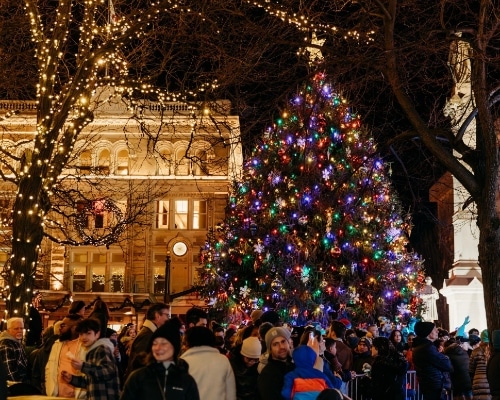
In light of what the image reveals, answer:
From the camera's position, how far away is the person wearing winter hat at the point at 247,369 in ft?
29.7

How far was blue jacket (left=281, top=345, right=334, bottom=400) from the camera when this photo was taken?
802cm

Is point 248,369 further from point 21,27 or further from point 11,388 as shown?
point 21,27

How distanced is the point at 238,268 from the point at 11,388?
67.9ft

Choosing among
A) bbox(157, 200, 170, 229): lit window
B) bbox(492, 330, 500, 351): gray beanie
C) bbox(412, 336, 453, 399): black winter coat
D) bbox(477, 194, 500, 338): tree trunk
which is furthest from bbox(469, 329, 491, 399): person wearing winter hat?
bbox(157, 200, 170, 229): lit window

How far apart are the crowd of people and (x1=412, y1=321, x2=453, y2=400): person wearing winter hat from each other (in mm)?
16

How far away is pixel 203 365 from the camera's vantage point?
798 cm

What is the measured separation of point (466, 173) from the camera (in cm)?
1417

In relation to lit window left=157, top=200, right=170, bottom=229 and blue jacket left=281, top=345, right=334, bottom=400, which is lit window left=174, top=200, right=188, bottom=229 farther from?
blue jacket left=281, top=345, right=334, bottom=400

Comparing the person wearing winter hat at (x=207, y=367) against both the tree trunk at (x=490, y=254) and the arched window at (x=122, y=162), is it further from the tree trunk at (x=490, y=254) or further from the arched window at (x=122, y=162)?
the arched window at (x=122, y=162)

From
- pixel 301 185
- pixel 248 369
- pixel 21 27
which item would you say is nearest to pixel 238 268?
pixel 301 185

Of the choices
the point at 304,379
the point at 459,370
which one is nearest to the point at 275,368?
the point at 304,379

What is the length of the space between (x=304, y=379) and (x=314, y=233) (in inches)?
753

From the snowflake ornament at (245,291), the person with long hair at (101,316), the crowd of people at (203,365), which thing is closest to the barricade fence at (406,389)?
the crowd of people at (203,365)

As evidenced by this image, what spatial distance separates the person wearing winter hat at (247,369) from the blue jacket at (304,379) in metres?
0.90
